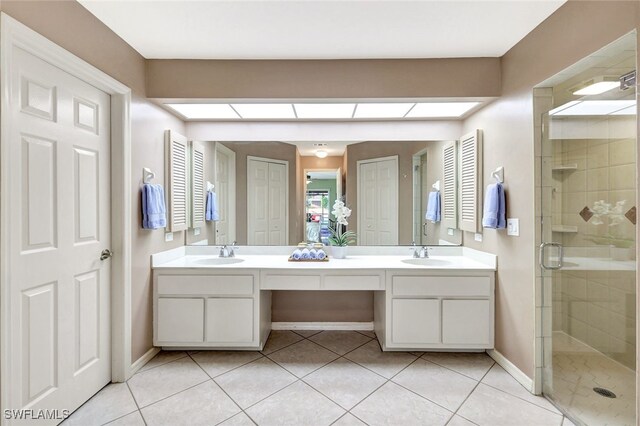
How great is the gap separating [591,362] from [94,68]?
365cm

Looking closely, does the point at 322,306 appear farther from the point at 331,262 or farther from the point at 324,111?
the point at 324,111

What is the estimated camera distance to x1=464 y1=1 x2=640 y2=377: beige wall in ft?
5.07

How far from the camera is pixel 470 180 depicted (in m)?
2.57

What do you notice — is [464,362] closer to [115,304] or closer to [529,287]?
[529,287]

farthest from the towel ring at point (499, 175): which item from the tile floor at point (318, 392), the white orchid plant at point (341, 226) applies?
the tile floor at point (318, 392)

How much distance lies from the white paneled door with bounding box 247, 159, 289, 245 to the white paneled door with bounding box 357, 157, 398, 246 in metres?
0.79

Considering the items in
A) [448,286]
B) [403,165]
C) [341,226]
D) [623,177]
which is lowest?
[448,286]

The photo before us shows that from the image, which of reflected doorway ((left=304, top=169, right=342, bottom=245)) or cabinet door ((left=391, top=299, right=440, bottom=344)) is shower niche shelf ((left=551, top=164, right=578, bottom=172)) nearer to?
cabinet door ((left=391, top=299, right=440, bottom=344))

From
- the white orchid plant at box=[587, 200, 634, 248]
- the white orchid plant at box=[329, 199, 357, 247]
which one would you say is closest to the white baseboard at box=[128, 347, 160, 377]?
the white orchid plant at box=[329, 199, 357, 247]

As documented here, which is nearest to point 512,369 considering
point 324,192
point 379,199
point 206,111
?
point 379,199

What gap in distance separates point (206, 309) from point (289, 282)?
71 centimetres

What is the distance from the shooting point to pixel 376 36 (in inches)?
76.7

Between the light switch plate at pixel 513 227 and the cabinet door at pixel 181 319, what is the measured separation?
2.44m

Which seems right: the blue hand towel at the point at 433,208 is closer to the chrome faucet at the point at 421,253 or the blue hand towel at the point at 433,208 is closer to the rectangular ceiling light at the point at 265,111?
the chrome faucet at the point at 421,253
